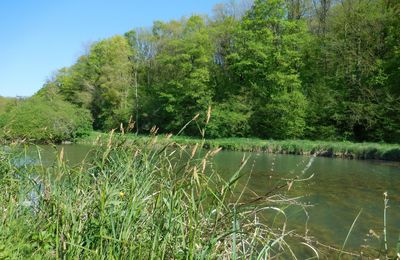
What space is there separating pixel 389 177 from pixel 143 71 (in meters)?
33.3

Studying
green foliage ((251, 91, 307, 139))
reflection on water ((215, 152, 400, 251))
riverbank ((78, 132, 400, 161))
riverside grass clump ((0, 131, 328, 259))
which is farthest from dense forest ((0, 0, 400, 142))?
riverside grass clump ((0, 131, 328, 259))

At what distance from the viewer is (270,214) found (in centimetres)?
930

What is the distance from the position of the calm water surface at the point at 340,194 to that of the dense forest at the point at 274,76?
10.4 metres

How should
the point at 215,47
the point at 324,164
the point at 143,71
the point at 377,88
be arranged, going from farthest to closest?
the point at 143,71, the point at 215,47, the point at 377,88, the point at 324,164

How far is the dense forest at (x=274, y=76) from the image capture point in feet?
96.6

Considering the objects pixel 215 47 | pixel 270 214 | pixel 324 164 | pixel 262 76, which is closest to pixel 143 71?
pixel 215 47

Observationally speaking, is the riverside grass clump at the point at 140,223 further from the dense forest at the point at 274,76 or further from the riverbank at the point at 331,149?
the dense forest at the point at 274,76

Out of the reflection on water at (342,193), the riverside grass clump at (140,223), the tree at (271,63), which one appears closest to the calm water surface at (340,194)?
the reflection on water at (342,193)

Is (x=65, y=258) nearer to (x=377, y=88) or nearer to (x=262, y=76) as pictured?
(x=377, y=88)

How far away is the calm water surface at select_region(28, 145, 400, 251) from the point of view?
815 cm

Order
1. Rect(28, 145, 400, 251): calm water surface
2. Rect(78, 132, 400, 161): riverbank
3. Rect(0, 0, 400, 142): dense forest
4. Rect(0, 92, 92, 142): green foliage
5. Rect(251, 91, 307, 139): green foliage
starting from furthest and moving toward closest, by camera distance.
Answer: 1. Rect(0, 92, 92, 142): green foliage
2. Rect(251, 91, 307, 139): green foliage
3. Rect(0, 0, 400, 142): dense forest
4. Rect(78, 132, 400, 161): riverbank
5. Rect(28, 145, 400, 251): calm water surface

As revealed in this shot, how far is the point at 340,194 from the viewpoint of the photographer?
12.2 m

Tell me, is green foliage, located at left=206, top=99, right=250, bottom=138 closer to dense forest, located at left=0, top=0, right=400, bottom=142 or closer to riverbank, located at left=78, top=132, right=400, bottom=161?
dense forest, located at left=0, top=0, right=400, bottom=142

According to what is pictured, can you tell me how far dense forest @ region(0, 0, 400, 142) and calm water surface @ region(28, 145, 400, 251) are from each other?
34.2 ft
